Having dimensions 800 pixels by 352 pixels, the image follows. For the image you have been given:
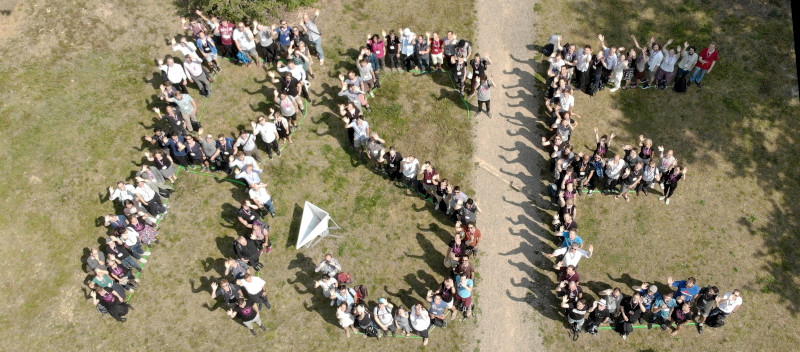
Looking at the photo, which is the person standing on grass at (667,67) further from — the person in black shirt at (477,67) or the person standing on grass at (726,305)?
the person standing on grass at (726,305)

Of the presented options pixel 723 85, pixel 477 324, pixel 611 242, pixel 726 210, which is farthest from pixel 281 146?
pixel 723 85

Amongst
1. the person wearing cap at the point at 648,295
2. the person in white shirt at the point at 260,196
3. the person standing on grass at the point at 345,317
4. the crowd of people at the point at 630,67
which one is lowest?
the person standing on grass at the point at 345,317

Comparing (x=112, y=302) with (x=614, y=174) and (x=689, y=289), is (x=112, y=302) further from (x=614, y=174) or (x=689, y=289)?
(x=689, y=289)

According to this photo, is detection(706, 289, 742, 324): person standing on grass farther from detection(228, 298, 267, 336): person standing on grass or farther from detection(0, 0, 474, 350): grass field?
detection(228, 298, 267, 336): person standing on grass

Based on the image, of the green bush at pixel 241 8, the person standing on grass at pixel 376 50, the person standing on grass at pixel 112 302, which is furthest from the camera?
the green bush at pixel 241 8

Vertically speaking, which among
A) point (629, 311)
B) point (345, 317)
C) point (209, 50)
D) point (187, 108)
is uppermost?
point (209, 50)

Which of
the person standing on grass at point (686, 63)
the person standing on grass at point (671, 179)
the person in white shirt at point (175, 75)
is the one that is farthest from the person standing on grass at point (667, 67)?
the person in white shirt at point (175, 75)

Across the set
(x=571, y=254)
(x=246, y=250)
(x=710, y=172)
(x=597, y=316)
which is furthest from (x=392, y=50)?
(x=710, y=172)
